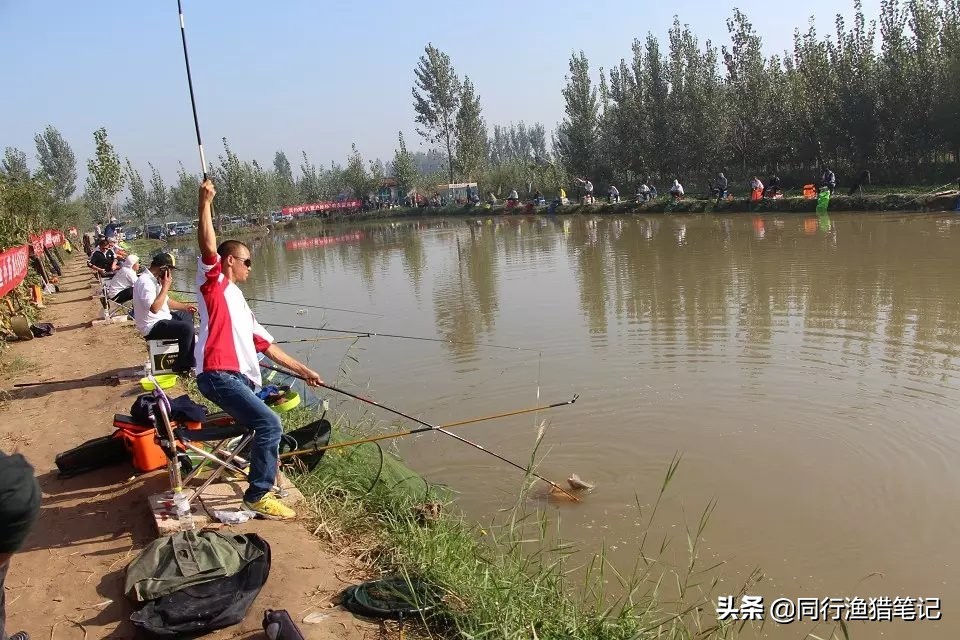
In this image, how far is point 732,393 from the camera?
6.76m

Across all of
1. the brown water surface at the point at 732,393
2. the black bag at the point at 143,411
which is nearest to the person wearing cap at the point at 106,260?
the brown water surface at the point at 732,393

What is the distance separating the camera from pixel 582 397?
700 centimetres

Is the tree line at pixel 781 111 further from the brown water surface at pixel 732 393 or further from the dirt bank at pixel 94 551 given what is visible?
the dirt bank at pixel 94 551

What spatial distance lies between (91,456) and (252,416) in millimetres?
1783

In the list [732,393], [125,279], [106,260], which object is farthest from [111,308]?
[732,393]

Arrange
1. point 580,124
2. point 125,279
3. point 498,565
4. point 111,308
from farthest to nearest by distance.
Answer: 1. point 580,124
2. point 111,308
3. point 125,279
4. point 498,565

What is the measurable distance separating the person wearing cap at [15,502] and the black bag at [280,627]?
120cm

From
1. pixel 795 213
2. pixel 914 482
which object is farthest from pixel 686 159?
pixel 914 482

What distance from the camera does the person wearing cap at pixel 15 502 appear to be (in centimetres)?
173

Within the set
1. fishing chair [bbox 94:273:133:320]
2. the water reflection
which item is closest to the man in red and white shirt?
the water reflection

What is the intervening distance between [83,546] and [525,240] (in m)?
21.5

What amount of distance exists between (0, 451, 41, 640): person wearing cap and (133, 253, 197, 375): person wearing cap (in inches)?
192

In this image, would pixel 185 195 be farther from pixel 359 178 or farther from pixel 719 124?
pixel 719 124

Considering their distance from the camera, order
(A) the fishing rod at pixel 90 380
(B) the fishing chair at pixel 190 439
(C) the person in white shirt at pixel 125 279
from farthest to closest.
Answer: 1. (C) the person in white shirt at pixel 125 279
2. (A) the fishing rod at pixel 90 380
3. (B) the fishing chair at pixel 190 439
